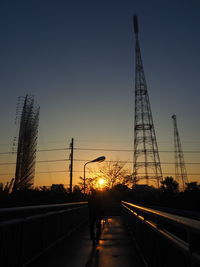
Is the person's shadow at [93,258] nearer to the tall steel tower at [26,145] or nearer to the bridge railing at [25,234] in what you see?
the bridge railing at [25,234]

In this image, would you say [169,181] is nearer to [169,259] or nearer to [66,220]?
[66,220]

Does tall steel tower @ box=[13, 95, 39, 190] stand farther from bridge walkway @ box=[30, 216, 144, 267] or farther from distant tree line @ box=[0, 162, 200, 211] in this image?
bridge walkway @ box=[30, 216, 144, 267]

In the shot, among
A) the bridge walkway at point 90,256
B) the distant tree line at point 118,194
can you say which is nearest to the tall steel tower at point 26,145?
the distant tree line at point 118,194

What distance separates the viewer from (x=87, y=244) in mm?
7648

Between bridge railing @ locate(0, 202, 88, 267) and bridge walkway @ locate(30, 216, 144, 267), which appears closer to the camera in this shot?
bridge railing @ locate(0, 202, 88, 267)

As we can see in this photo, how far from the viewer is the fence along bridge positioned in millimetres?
2469

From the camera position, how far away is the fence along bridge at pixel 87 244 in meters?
2.47

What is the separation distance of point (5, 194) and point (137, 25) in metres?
39.0

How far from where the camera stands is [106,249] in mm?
6926

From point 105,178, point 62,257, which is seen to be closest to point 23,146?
point 105,178

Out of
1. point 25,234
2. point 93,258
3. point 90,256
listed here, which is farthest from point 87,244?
point 25,234

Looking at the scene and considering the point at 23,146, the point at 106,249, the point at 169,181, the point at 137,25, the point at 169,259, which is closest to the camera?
the point at 169,259

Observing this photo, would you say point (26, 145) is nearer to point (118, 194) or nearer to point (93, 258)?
point (118, 194)

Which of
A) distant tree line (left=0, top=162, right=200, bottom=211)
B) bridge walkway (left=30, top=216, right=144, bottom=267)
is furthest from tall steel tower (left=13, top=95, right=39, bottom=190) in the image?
bridge walkway (left=30, top=216, right=144, bottom=267)
